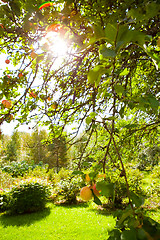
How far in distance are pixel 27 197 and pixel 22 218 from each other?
29.2 inches

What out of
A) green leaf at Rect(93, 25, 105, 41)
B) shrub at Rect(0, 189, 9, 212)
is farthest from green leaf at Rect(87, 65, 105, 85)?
shrub at Rect(0, 189, 9, 212)

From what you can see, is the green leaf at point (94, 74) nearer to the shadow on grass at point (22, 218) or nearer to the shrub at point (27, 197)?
the shadow on grass at point (22, 218)

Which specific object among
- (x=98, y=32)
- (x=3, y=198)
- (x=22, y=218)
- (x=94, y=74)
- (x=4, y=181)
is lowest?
(x=22, y=218)

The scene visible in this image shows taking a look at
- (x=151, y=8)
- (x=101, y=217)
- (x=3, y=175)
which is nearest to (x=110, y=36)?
(x=151, y=8)

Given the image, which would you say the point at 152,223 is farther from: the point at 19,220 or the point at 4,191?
the point at 4,191

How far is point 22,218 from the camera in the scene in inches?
228

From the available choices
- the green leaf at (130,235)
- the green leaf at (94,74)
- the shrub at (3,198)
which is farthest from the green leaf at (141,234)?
the shrub at (3,198)

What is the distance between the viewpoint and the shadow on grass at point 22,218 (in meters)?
5.29

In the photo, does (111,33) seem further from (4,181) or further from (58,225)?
(4,181)

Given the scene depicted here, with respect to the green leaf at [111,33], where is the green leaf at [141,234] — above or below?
below

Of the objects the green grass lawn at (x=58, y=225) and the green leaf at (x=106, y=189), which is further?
the green grass lawn at (x=58, y=225)

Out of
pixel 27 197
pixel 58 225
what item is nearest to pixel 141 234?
pixel 58 225

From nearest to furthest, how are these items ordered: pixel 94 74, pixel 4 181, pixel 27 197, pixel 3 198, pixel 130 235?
pixel 130 235 < pixel 94 74 < pixel 27 197 < pixel 3 198 < pixel 4 181

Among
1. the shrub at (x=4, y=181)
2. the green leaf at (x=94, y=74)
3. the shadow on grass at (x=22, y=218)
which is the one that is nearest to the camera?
the green leaf at (x=94, y=74)
